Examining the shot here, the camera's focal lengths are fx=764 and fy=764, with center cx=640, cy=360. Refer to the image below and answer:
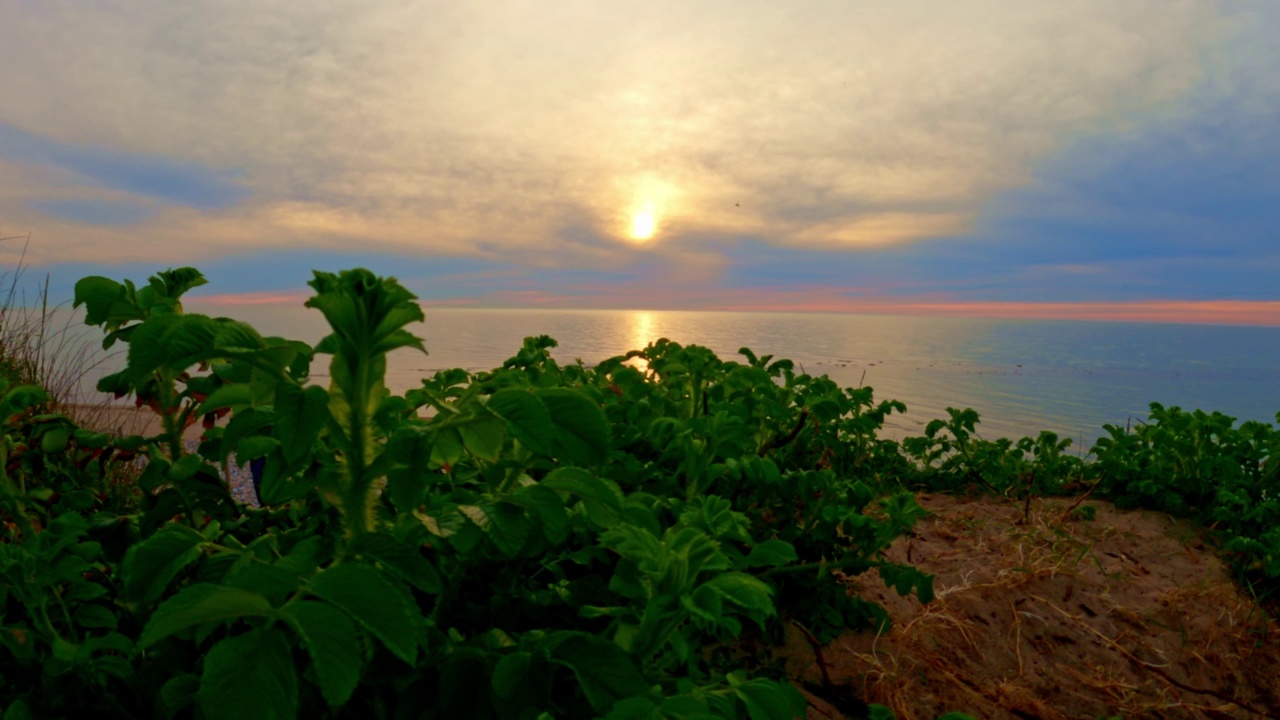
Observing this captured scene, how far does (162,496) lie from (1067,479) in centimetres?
535

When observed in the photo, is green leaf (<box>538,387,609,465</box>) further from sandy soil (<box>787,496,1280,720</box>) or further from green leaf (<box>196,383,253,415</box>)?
sandy soil (<box>787,496,1280,720</box>)

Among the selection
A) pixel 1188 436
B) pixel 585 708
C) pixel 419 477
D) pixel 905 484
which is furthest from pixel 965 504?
pixel 419 477

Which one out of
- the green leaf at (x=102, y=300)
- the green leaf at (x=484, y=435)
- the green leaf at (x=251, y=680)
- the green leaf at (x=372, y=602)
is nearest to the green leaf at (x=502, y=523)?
the green leaf at (x=484, y=435)

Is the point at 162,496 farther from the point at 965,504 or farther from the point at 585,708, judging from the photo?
the point at 965,504

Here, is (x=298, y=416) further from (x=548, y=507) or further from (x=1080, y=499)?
(x=1080, y=499)

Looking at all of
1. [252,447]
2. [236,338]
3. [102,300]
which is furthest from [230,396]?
[102,300]

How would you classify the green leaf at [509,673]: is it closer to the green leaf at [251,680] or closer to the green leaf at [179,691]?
the green leaf at [251,680]

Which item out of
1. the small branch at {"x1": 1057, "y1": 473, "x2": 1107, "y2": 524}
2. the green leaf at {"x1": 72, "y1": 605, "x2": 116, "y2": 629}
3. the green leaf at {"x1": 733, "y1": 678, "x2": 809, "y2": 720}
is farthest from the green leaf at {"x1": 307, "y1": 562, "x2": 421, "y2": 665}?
the small branch at {"x1": 1057, "y1": 473, "x2": 1107, "y2": 524}

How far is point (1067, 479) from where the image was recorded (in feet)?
17.2

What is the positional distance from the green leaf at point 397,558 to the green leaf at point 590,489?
0.26 metres

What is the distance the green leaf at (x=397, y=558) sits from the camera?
3.80 feet

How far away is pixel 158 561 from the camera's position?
1.24m

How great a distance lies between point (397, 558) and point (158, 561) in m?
0.41

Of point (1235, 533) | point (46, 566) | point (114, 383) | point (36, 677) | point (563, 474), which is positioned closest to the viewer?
point (563, 474)
